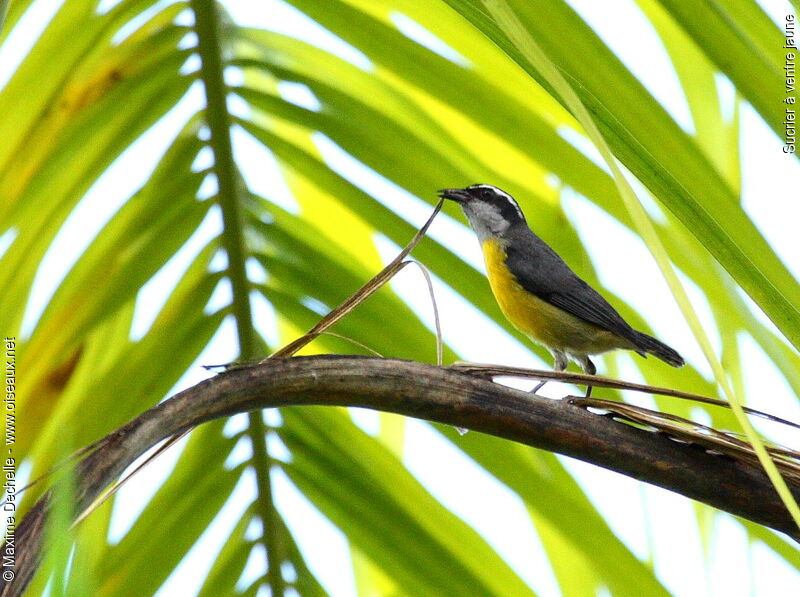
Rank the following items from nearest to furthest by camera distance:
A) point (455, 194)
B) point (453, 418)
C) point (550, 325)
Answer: point (453, 418)
point (455, 194)
point (550, 325)

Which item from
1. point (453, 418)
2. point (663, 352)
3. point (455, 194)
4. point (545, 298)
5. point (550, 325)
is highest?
point (545, 298)

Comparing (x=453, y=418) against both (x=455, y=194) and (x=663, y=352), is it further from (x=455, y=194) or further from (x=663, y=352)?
(x=663, y=352)

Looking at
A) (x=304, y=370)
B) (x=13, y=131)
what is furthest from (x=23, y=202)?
(x=304, y=370)

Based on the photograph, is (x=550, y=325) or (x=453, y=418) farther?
(x=550, y=325)

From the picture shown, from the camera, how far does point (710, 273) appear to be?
6.16ft

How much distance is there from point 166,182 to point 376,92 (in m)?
0.50

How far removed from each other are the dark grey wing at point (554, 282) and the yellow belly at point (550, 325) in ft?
0.10

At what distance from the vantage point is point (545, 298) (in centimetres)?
345

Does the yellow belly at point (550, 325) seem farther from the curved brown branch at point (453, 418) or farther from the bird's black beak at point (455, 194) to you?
the curved brown branch at point (453, 418)

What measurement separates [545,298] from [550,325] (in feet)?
0.36

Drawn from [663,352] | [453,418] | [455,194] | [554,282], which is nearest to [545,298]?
[554,282]

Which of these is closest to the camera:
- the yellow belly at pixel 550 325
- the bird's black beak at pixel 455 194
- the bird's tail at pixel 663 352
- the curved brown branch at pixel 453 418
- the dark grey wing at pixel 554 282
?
the curved brown branch at pixel 453 418

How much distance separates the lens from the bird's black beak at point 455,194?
208cm

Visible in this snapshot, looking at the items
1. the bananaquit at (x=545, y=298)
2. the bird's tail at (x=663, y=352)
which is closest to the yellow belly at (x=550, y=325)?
the bananaquit at (x=545, y=298)
